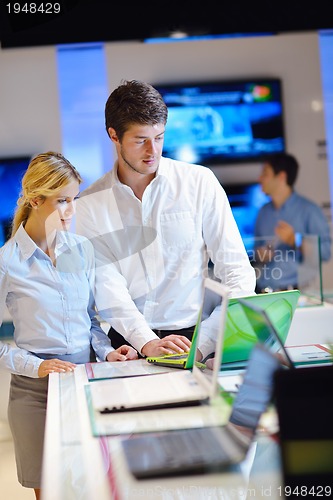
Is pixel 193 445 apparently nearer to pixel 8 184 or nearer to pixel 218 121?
pixel 8 184

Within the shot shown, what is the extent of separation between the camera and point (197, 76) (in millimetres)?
5906

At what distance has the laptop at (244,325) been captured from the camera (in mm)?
1716

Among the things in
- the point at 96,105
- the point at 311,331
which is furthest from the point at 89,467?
the point at 96,105

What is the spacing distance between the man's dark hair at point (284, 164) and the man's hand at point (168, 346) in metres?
3.90

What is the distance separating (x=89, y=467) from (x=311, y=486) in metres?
0.40

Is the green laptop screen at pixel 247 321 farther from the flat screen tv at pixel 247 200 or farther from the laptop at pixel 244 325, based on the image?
the flat screen tv at pixel 247 200

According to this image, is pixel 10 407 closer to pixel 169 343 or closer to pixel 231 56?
pixel 169 343

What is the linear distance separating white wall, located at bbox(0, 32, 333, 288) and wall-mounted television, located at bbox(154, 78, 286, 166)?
0.37 ft

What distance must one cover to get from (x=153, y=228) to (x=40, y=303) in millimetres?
549

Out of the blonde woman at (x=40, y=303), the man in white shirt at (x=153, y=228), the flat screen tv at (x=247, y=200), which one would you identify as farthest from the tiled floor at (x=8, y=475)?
the flat screen tv at (x=247, y=200)

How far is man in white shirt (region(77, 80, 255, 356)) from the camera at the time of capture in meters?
2.43

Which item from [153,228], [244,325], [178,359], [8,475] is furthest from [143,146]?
[8,475]

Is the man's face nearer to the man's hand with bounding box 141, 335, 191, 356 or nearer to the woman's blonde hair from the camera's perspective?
the woman's blonde hair

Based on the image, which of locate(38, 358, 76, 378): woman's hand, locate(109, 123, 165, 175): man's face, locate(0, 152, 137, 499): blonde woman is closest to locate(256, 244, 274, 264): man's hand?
locate(109, 123, 165, 175): man's face
